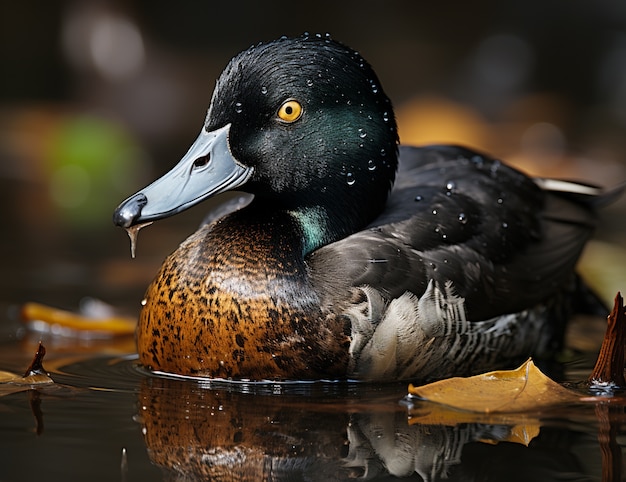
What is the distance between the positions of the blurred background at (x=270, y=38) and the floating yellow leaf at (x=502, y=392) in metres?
6.13

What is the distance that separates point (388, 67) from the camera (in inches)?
595

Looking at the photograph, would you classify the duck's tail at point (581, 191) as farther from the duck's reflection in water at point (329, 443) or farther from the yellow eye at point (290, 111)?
the duck's reflection in water at point (329, 443)

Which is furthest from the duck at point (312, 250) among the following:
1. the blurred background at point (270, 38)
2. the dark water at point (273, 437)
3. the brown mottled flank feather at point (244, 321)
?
the blurred background at point (270, 38)

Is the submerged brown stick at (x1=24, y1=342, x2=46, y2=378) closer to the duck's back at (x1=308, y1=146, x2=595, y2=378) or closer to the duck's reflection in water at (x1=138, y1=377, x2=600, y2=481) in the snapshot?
the duck's reflection in water at (x1=138, y1=377, x2=600, y2=481)

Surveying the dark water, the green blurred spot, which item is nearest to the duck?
the dark water

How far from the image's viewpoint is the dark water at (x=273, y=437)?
137 inches

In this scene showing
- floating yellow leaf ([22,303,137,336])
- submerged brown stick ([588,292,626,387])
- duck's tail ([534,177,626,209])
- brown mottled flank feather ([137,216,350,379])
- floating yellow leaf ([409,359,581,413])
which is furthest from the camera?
duck's tail ([534,177,626,209])

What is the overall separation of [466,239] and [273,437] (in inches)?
66.3

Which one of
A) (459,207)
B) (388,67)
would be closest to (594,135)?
(388,67)

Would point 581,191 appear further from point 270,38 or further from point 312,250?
point 270,38

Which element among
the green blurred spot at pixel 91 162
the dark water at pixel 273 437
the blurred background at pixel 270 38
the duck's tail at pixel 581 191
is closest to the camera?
the dark water at pixel 273 437

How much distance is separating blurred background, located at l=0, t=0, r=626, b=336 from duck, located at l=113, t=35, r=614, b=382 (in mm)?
5194

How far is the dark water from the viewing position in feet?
11.5

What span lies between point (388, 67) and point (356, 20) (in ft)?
2.92
